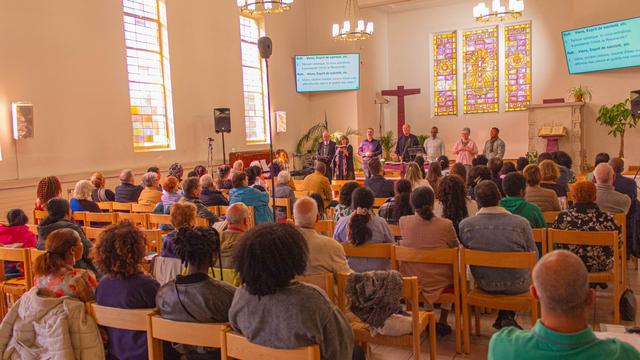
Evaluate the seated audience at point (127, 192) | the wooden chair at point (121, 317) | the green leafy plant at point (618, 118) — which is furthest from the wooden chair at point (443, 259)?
the green leafy plant at point (618, 118)

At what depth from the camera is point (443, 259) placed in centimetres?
348

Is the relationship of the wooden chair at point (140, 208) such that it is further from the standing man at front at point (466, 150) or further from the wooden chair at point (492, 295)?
the standing man at front at point (466, 150)

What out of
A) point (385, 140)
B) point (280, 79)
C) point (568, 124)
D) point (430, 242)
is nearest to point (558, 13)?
point (568, 124)

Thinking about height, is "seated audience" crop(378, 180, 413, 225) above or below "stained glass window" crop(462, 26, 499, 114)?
below

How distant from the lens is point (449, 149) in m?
15.6

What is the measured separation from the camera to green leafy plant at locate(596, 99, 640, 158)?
36.7ft

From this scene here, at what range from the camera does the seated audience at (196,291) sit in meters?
2.50

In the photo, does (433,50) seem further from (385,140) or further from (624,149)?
(624,149)

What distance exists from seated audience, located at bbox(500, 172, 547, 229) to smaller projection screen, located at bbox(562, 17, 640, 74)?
342 inches

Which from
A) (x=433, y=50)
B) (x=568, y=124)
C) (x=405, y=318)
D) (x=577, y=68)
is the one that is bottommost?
(x=405, y=318)

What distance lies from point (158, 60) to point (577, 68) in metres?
8.93

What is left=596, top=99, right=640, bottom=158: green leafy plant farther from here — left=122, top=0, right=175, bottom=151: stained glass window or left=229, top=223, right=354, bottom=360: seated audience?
left=229, top=223, right=354, bottom=360: seated audience

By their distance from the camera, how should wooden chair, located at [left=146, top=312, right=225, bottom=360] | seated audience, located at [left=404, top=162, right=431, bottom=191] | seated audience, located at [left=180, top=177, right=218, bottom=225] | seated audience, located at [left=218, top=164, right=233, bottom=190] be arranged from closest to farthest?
wooden chair, located at [left=146, top=312, right=225, bottom=360], seated audience, located at [left=180, top=177, right=218, bottom=225], seated audience, located at [left=404, top=162, right=431, bottom=191], seated audience, located at [left=218, top=164, right=233, bottom=190]

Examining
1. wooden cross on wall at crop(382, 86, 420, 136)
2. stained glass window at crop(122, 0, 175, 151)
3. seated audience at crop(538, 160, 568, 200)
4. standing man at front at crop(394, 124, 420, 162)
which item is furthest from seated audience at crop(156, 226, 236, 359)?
wooden cross on wall at crop(382, 86, 420, 136)
